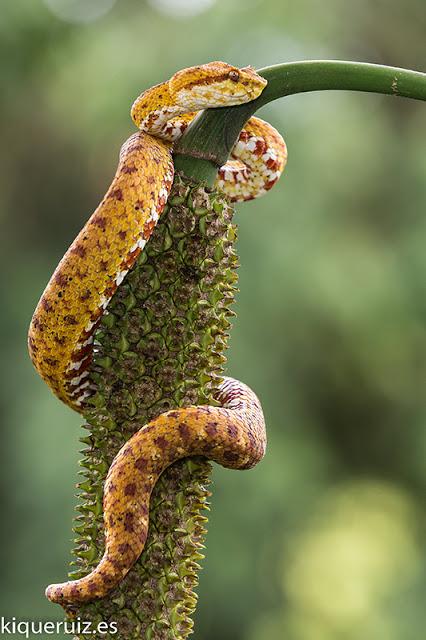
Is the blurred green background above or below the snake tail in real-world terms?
above

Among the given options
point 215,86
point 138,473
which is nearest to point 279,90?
point 215,86

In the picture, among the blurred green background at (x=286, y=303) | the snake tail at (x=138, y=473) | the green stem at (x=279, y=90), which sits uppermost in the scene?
the blurred green background at (x=286, y=303)

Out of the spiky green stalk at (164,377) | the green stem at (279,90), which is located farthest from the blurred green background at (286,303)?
the green stem at (279,90)

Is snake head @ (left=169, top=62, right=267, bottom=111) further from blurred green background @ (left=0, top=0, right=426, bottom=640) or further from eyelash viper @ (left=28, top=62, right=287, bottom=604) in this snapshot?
blurred green background @ (left=0, top=0, right=426, bottom=640)

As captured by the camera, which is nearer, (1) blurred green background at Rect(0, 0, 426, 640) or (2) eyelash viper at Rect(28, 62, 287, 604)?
(2) eyelash viper at Rect(28, 62, 287, 604)

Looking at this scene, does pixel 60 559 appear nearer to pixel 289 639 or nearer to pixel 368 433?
pixel 289 639

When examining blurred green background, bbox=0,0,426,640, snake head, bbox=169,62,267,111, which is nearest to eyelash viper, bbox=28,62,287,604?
snake head, bbox=169,62,267,111

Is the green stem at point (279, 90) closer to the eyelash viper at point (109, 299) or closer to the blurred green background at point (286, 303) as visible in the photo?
the eyelash viper at point (109, 299)

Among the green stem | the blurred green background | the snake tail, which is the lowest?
the snake tail
